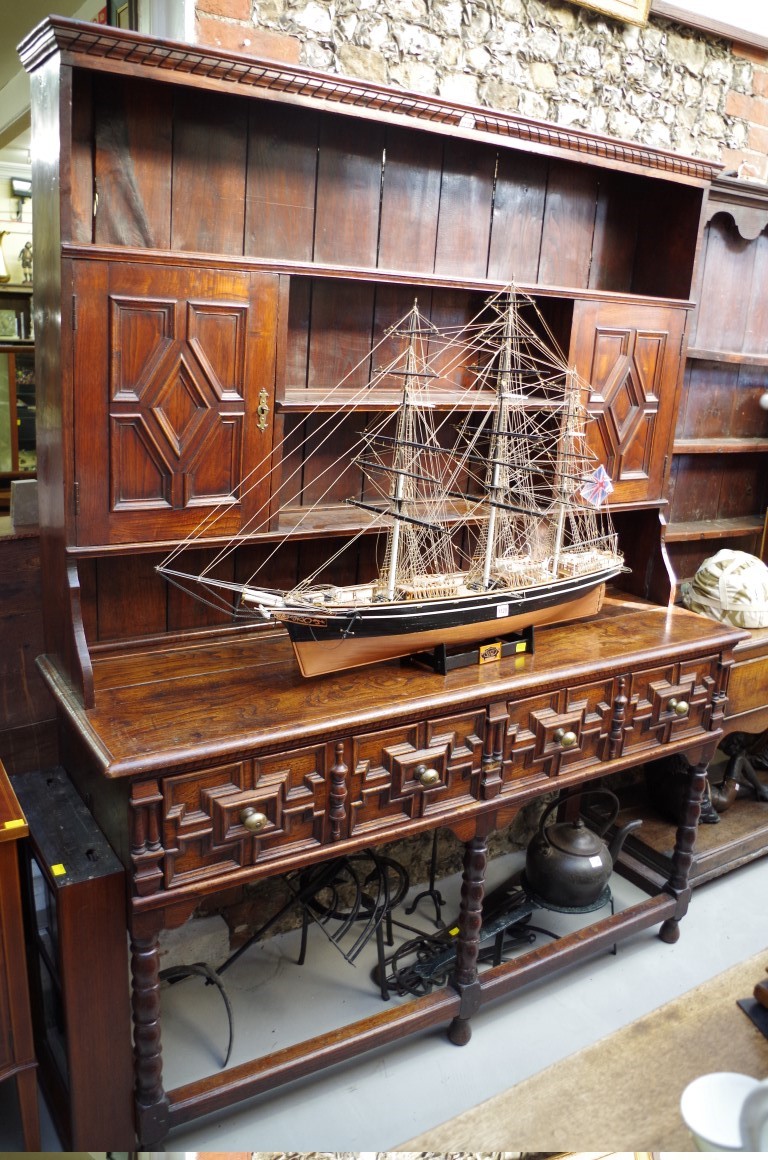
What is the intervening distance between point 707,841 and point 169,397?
2.38m

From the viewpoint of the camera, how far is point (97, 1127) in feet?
6.35

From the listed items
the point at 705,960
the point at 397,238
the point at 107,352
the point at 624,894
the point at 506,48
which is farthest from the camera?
the point at 624,894

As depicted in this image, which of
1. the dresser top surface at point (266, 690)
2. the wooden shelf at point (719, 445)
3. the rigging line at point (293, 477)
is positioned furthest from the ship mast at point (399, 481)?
the wooden shelf at point (719, 445)

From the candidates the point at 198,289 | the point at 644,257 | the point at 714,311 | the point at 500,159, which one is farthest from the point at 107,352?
the point at 714,311

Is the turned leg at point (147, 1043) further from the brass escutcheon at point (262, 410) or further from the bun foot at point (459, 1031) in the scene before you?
the brass escutcheon at point (262, 410)

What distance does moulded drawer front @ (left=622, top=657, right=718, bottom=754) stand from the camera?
2.52 m

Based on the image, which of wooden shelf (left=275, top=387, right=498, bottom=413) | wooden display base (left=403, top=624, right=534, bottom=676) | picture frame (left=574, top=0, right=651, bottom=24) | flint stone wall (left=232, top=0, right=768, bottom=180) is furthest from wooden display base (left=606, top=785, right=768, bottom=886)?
picture frame (left=574, top=0, right=651, bottom=24)

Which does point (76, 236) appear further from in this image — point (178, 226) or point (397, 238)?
point (397, 238)

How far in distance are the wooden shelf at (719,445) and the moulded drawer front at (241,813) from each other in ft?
5.96

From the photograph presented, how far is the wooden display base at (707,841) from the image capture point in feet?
10.1

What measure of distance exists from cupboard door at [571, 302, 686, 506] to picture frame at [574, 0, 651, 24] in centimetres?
91

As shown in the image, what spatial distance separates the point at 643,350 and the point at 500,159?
2.22ft

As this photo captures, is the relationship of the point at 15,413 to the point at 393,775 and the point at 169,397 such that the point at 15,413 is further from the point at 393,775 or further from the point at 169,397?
the point at 393,775

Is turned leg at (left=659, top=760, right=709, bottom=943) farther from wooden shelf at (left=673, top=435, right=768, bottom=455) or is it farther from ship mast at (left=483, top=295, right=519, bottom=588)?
wooden shelf at (left=673, top=435, right=768, bottom=455)
